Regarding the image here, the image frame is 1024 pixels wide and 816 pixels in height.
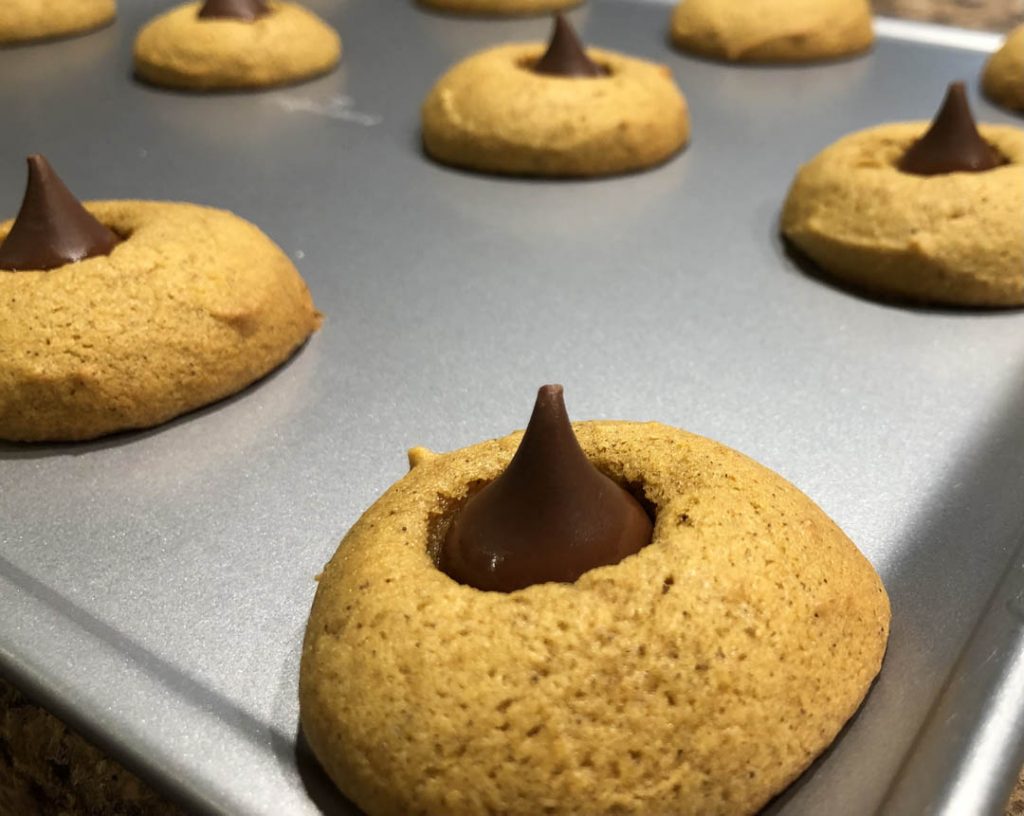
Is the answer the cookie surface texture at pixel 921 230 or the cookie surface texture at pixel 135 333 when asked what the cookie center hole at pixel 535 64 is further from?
the cookie surface texture at pixel 135 333

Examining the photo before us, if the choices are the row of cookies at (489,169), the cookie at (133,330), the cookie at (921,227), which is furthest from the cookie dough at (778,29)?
the cookie at (133,330)

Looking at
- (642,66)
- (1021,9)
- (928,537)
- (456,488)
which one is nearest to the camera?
(456,488)

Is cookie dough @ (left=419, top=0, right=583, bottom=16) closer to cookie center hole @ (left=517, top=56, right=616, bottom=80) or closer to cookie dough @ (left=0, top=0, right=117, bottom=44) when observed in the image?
cookie center hole @ (left=517, top=56, right=616, bottom=80)

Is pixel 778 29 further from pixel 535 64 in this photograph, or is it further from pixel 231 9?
pixel 231 9

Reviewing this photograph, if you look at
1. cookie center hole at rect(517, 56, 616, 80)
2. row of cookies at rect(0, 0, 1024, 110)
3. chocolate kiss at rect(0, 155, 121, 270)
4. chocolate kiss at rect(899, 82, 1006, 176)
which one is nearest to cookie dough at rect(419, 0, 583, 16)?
row of cookies at rect(0, 0, 1024, 110)

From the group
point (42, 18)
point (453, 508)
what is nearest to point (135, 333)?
point (453, 508)

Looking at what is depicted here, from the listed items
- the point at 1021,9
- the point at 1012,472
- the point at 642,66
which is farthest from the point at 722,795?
the point at 1021,9

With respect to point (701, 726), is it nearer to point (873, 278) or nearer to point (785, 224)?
point (873, 278)
